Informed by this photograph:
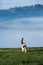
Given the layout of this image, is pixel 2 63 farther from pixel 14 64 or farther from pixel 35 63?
pixel 35 63

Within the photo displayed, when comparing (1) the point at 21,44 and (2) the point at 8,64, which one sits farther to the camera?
(1) the point at 21,44

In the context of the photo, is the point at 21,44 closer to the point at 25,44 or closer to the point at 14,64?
the point at 25,44

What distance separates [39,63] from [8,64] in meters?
2.41

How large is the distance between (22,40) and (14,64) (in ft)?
39.7

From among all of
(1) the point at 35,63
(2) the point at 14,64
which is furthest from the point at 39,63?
(2) the point at 14,64

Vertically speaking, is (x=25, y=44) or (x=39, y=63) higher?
(x=25, y=44)

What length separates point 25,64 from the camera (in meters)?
21.9

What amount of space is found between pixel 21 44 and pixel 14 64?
481 inches

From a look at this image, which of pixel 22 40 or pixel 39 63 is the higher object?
pixel 22 40

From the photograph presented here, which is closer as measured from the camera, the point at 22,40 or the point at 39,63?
the point at 39,63

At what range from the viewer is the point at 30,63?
2211 cm

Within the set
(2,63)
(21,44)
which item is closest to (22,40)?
(21,44)

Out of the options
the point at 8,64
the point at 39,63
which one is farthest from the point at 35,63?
the point at 8,64

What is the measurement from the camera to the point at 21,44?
111ft
